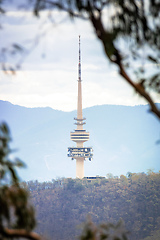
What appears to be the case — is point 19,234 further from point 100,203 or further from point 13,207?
point 100,203

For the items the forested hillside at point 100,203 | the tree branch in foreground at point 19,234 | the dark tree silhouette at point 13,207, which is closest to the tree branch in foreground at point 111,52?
the dark tree silhouette at point 13,207

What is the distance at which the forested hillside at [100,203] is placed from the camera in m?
123

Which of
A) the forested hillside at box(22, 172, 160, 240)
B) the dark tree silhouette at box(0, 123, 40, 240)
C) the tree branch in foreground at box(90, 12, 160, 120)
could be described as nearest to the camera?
the dark tree silhouette at box(0, 123, 40, 240)

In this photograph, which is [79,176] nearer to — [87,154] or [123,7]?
[87,154]

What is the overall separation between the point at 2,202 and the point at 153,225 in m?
116

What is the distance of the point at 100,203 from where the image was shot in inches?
5212

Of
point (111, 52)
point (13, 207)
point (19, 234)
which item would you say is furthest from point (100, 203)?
point (19, 234)

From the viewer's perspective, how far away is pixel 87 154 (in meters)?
143

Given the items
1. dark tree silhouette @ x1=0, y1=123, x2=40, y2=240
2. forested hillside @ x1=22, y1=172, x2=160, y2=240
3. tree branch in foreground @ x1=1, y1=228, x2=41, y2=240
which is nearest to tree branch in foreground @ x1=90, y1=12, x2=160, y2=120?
dark tree silhouette @ x1=0, y1=123, x2=40, y2=240

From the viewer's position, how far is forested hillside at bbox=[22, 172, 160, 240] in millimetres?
123312

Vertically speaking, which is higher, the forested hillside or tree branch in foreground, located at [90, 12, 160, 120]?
the forested hillside

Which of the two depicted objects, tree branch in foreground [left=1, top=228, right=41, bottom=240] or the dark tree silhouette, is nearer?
tree branch in foreground [left=1, top=228, right=41, bottom=240]

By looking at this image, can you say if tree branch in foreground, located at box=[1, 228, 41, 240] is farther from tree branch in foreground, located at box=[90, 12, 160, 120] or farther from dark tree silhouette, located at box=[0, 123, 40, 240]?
tree branch in foreground, located at box=[90, 12, 160, 120]

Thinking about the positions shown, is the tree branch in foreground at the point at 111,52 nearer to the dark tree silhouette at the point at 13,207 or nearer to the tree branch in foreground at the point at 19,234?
the dark tree silhouette at the point at 13,207
